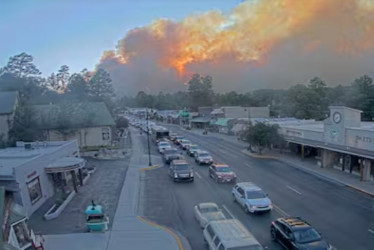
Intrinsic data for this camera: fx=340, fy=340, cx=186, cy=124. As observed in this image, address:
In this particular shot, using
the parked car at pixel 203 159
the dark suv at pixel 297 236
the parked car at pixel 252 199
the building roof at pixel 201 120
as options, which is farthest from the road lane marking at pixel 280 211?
the building roof at pixel 201 120

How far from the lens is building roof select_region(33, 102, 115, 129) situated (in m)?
47.8

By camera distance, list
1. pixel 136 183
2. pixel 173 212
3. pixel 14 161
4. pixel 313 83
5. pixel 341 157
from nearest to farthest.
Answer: pixel 173 212 → pixel 14 161 → pixel 136 183 → pixel 341 157 → pixel 313 83

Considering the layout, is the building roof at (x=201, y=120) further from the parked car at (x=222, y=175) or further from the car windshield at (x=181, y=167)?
the parked car at (x=222, y=175)

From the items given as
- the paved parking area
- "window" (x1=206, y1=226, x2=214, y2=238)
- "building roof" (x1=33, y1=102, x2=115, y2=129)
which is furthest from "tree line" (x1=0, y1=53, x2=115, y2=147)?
"window" (x1=206, y1=226, x2=214, y2=238)

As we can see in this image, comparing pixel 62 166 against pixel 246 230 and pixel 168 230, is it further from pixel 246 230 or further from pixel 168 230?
pixel 246 230

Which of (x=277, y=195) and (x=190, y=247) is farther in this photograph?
(x=277, y=195)

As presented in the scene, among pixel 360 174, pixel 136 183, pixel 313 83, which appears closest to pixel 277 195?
pixel 360 174

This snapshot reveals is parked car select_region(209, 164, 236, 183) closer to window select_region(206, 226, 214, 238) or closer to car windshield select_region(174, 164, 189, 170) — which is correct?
car windshield select_region(174, 164, 189, 170)

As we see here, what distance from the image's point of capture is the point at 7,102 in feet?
160

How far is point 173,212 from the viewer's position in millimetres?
20484

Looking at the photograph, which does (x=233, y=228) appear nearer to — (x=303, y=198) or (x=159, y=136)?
(x=303, y=198)

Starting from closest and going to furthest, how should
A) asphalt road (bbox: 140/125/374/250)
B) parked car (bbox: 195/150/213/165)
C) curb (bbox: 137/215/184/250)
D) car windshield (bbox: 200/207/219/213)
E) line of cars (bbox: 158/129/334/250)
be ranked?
line of cars (bbox: 158/129/334/250)
curb (bbox: 137/215/184/250)
asphalt road (bbox: 140/125/374/250)
car windshield (bbox: 200/207/219/213)
parked car (bbox: 195/150/213/165)

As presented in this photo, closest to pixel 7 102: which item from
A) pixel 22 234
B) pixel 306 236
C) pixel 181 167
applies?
pixel 181 167

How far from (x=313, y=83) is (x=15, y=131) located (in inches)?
2443
